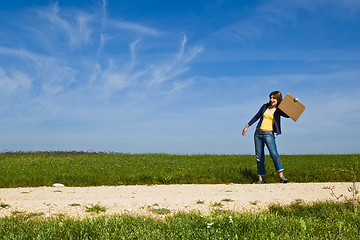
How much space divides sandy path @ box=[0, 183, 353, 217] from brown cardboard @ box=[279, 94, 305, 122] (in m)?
2.22

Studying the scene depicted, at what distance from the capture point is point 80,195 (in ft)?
28.3

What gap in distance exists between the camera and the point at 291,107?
10289 millimetres

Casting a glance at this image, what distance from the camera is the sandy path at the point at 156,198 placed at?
6632mm

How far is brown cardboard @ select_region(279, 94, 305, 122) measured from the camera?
10273 millimetres

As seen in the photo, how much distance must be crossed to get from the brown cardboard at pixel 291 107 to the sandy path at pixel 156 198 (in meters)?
2.22

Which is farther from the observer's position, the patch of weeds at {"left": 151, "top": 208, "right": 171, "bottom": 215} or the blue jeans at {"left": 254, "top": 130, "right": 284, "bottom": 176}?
the blue jeans at {"left": 254, "top": 130, "right": 284, "bottom": 176}

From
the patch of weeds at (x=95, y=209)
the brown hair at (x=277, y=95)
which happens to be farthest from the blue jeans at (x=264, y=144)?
the patch of weeds at (x=95, y=209)

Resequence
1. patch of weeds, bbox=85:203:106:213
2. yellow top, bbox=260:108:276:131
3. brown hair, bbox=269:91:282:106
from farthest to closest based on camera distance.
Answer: brown hair, bbox=269:91:282:106
yellow top, bbox=260:108:276:131
patch of weeds, bbox=85:203:106:213

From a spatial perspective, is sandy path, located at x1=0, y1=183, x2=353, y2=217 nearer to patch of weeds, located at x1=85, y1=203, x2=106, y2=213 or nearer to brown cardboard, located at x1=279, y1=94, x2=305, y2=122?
patch of weeds, located at x1=85, y1=203, x2=106, y2=213

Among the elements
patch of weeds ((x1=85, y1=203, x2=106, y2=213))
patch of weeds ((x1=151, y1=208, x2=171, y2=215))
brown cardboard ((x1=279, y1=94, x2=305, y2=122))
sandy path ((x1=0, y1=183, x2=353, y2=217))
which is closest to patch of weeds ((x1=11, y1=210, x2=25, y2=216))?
sandy path ((x1=0, y1=183, x2=353, y2=217))

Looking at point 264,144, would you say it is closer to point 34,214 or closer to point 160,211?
point 160,211

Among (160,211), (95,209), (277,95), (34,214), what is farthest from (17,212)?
(277,95)

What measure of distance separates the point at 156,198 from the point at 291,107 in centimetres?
525

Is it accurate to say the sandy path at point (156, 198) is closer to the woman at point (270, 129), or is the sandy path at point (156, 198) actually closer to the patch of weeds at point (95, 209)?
the patch of weeds at point (95, 209)
